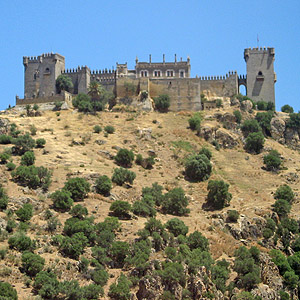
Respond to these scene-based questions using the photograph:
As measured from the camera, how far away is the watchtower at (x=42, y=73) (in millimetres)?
83188

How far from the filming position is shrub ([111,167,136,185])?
5666 centimetres

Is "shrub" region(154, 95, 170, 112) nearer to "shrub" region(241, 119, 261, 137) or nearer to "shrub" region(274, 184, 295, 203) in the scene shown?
"shrub" region(241, 119, 261, 137)

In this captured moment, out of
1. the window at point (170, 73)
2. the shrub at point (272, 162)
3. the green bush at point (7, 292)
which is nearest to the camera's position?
the green bush at point (7, 292)

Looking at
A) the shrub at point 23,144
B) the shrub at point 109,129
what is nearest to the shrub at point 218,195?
the shrub at point 109,129

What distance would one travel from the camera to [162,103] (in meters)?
77.2

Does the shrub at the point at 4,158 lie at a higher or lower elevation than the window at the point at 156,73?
lower

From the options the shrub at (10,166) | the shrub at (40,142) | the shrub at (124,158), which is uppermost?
the shrub at (40,142)

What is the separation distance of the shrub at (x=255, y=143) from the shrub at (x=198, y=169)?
867 centimetres

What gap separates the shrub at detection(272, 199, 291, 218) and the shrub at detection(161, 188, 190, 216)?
751 cm

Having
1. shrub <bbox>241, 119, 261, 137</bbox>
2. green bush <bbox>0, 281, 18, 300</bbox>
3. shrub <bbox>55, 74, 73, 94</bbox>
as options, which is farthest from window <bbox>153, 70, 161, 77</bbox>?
green bush <bbox>0, 281, 18, 300</bbox>

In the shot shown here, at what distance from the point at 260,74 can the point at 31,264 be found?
5145 cm

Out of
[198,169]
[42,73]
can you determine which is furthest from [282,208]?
[42,73]

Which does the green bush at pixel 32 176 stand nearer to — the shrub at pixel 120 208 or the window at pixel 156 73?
the shrub at pixel 120 208

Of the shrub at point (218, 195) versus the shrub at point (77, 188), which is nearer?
the shrub at point (77, 188)
